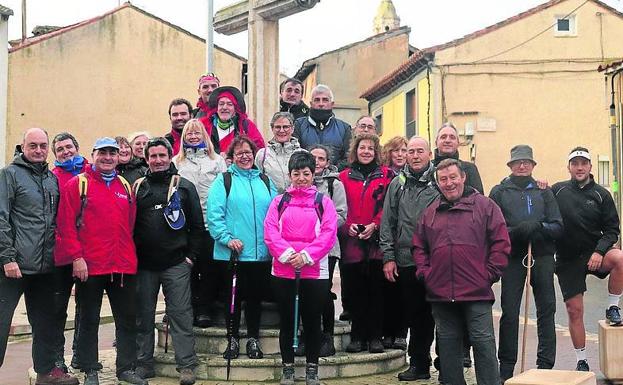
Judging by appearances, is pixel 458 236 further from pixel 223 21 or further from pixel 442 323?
pixel 223 21

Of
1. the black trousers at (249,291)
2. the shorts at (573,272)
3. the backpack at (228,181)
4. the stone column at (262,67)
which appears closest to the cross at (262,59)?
the stone column at (262,67)

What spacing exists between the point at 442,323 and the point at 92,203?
295 centimetres

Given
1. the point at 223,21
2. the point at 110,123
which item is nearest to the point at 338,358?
the point at 223,21

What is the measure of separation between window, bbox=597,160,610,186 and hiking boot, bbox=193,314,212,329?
22.9 meters

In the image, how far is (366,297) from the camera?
8609 mm

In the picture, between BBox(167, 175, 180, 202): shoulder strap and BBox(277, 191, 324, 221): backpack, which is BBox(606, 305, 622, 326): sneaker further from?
BBox(167, 175, 180, 202): shoulder strap

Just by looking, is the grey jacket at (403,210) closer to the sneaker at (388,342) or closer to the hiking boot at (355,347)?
the hiking boot at (355,347)

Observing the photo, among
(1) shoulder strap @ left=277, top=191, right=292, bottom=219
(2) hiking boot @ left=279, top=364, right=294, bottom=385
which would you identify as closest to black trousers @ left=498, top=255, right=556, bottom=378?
(2) hiking boot @ left=279, top=364, right=294, bottom=385

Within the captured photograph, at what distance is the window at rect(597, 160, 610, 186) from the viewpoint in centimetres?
2960

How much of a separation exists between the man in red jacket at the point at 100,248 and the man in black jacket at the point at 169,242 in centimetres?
16

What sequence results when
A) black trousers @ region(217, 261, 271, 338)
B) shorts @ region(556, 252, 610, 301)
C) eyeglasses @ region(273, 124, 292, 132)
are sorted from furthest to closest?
shorts @ region(556, 252, 610, 301)
eyeglasses @ region(273, 124, 292, 132)
black trousers @ region(217, 261, 271, 338)

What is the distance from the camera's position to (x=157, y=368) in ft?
28.0

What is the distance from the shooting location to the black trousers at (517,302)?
321 inches

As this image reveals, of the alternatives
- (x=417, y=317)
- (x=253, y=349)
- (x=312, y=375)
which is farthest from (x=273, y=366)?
(x=417, y=317)
